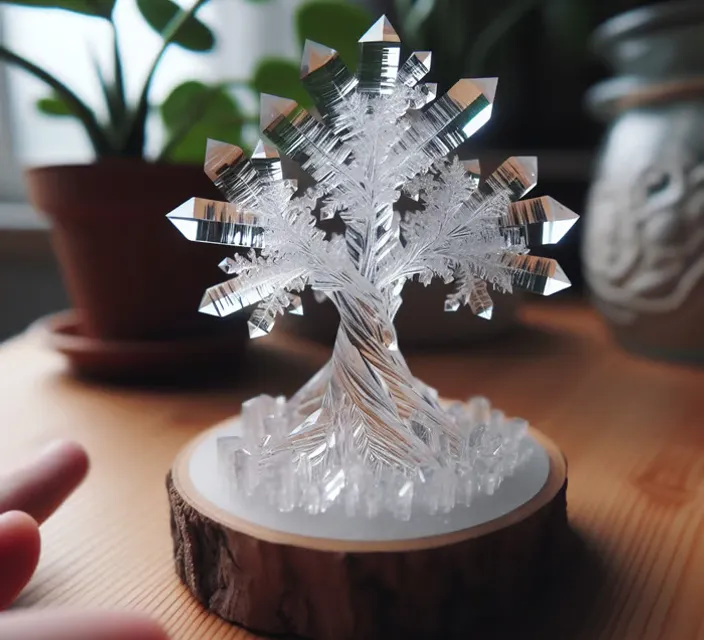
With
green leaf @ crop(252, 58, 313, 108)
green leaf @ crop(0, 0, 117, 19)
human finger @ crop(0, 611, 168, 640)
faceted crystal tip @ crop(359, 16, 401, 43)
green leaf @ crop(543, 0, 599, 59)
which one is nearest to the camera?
human finger @ crop(0, 611, 168, 640)

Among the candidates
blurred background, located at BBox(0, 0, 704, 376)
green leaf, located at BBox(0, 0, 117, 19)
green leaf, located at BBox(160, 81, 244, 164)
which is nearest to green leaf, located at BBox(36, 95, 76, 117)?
blurred background, located at BBox(0, 0, 704, 376)

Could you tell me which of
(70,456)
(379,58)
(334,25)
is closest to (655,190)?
(334,25)

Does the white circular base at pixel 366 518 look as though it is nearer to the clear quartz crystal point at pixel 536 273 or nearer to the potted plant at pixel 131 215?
the clear quartz crystal point at pixel 536 273

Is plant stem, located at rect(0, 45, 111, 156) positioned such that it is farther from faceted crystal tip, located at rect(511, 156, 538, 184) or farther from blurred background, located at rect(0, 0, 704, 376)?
faceted crystal tip, located at rect(511, 156, 538, 184)

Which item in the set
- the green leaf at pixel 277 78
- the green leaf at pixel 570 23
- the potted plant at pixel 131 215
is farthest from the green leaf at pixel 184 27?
the green leaf at pixel 570 23

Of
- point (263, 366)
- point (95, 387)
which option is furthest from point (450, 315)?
point (95, 387)
